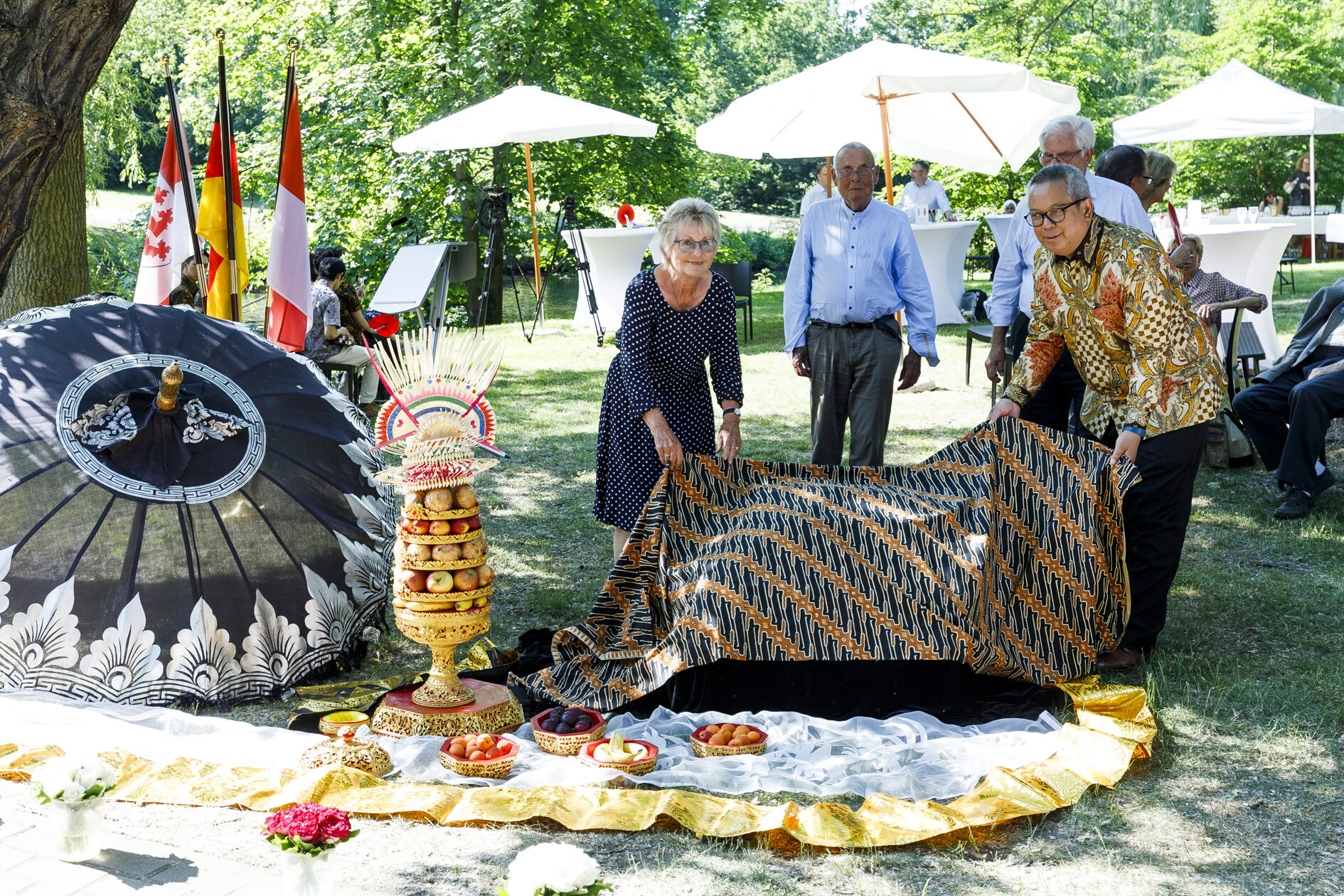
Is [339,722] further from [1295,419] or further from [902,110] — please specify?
[902,110]

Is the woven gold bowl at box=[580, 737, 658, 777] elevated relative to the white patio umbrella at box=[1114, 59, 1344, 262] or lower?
lower

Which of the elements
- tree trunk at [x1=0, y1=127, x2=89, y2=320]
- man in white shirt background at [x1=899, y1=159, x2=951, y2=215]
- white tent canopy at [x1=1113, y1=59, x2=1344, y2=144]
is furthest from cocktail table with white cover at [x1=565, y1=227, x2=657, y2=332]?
tree trunk at [x1=0, y1=127, x2=89, y2=320]

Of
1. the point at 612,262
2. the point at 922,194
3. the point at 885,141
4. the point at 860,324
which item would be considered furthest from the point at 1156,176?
the point at 922,194

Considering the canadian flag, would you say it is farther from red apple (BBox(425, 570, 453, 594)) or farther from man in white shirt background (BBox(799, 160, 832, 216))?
man in white shirt background (BBox(799, 160, 832, 216))

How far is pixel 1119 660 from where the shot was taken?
4.38 meters

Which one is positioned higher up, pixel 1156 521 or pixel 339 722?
pixel 1156 521

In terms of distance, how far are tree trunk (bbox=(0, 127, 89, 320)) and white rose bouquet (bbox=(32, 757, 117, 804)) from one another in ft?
13.9

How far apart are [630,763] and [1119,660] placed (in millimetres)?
1958

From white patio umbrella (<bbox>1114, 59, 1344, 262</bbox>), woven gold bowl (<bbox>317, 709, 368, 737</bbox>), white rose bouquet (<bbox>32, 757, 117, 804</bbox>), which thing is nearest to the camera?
white rose bouquet (<bbox>32, 757, 117, 804</bbox>)

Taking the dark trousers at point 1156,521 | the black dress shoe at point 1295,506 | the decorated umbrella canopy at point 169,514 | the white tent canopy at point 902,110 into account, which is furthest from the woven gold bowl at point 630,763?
the white tent canopy at point 902,110

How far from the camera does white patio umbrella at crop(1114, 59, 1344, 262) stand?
1443cm

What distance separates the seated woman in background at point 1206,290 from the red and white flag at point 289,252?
5.09 meters

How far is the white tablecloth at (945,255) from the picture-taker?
13055 mm

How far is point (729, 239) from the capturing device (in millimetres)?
21203
